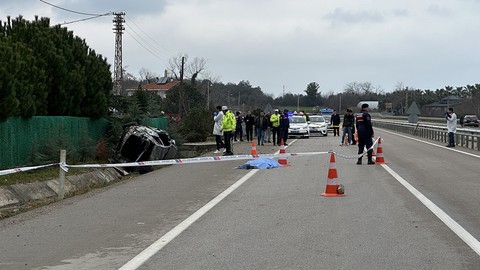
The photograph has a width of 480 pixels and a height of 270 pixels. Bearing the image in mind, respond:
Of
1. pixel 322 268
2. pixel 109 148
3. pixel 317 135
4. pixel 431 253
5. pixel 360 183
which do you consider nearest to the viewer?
pixel 322 268

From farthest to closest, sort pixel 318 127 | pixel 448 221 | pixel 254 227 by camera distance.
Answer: pixel 318 127, pixel 448 221, pixel 254 227

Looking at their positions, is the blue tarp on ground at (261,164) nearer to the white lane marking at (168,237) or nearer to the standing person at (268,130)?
the white lane marking at (168,237)

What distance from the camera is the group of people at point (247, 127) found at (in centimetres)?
2448

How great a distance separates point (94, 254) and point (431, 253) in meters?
3.97

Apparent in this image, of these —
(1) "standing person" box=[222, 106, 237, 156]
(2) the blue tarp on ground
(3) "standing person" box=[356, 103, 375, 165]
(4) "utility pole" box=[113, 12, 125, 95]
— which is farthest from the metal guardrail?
(4) "utility pole" box=[113, 12, 125, 95]

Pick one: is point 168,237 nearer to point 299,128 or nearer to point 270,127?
point 270,127

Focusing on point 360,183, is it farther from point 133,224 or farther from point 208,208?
point 133,224

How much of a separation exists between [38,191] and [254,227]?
21.4ft

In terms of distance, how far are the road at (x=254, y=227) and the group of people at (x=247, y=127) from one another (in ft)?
27.1

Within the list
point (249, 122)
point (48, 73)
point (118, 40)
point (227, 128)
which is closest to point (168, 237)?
point (48, 73)

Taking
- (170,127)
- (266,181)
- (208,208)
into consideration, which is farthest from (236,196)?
(170,127)

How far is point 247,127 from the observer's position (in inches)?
1464

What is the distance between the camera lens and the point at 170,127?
99.4 feet

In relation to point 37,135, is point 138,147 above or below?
below
